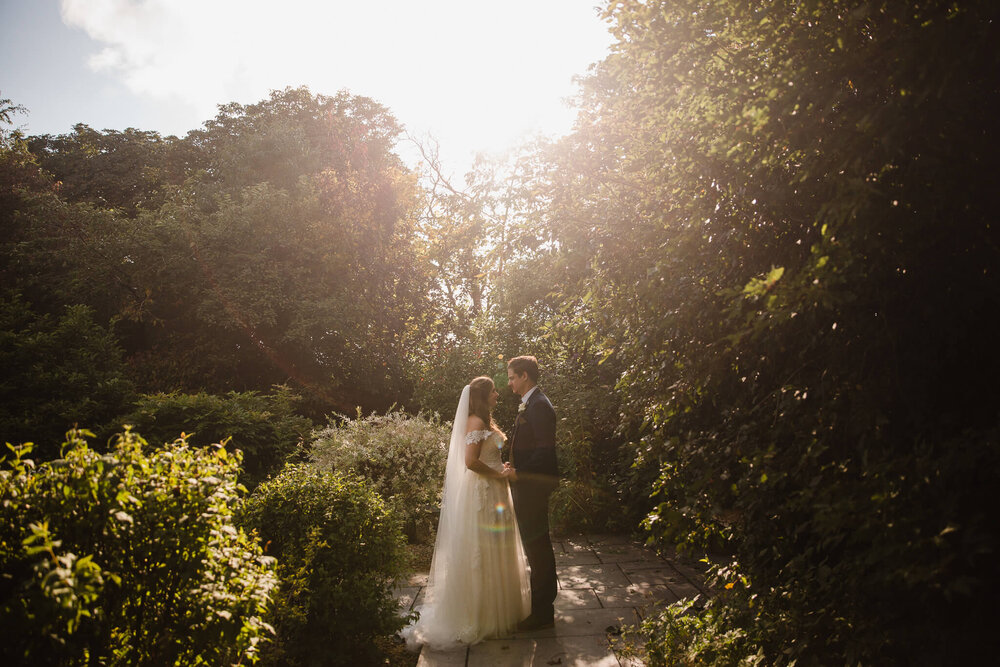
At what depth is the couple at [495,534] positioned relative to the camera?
181 inches

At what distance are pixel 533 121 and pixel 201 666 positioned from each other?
1438 cm

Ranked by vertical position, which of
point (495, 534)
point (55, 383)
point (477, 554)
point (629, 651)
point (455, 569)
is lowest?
point (629, 651)

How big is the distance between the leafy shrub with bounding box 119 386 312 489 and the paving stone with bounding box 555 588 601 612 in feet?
18.0

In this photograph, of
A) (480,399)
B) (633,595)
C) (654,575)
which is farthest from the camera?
(654,575)

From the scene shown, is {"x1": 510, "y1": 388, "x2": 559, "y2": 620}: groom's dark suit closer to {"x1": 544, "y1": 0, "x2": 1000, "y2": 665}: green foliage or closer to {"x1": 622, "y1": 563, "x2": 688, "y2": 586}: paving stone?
{"x1": 544, "y1": 0, "x2": 1000, "y2": 665}: green foliage

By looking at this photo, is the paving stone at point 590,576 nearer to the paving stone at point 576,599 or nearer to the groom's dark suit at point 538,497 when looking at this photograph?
the paving stone at point 576,599

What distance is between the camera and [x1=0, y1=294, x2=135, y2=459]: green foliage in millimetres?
9797

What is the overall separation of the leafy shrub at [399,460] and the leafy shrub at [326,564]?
3.00 meters

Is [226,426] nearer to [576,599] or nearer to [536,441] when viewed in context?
[576,599]

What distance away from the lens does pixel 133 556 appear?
239cm

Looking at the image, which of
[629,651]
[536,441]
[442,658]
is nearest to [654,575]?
[536,441]

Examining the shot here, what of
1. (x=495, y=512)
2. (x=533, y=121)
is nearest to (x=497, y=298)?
(x=533, y=121)

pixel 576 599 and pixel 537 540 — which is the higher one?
pixel 537 540

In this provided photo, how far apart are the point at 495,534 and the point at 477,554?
21cm
